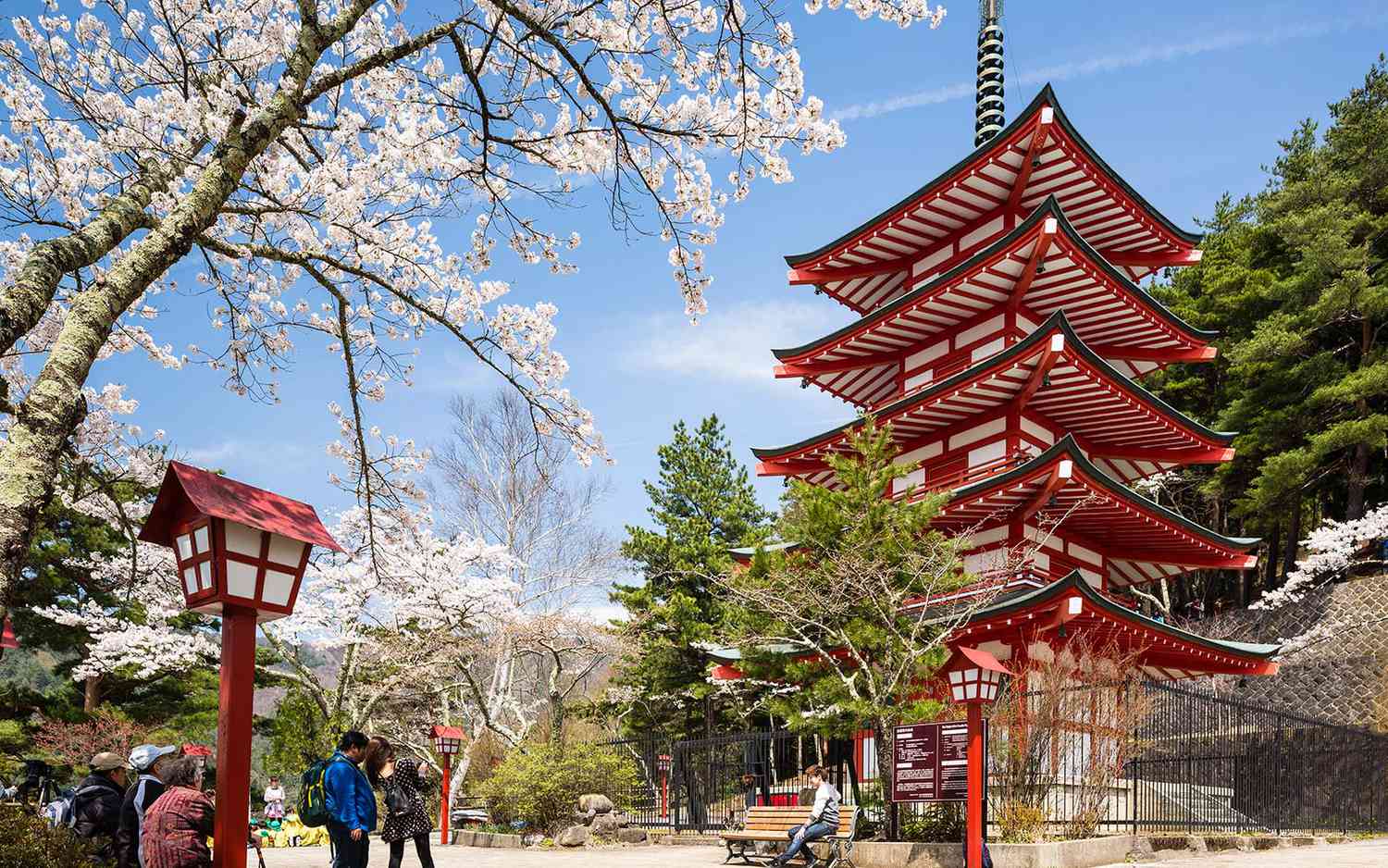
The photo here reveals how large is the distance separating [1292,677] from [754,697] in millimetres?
13376

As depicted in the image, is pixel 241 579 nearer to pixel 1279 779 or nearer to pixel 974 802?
pixel 974 802

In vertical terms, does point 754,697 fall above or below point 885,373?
below

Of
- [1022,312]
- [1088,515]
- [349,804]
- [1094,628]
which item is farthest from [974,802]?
[1022,312]

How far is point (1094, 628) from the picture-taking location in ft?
54.2

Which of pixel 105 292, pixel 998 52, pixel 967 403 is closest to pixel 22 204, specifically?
pixel 105 292

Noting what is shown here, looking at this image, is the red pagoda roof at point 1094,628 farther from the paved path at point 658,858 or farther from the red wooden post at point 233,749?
the red wooden post at point 233,749

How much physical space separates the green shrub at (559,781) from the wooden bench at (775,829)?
456 centimetres

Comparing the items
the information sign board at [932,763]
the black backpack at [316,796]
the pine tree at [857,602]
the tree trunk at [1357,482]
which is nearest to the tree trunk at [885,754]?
the pine tree at [857,602]

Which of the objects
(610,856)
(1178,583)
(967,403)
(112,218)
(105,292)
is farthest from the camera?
(1178,583)

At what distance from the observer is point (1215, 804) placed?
17.7 m

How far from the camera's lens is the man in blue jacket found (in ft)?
23.7

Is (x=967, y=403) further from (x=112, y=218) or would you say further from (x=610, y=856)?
(x=112, y=218)

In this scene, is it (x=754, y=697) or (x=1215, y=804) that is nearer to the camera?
(x=1215, y=804)

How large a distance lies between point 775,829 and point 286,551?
9403mm
